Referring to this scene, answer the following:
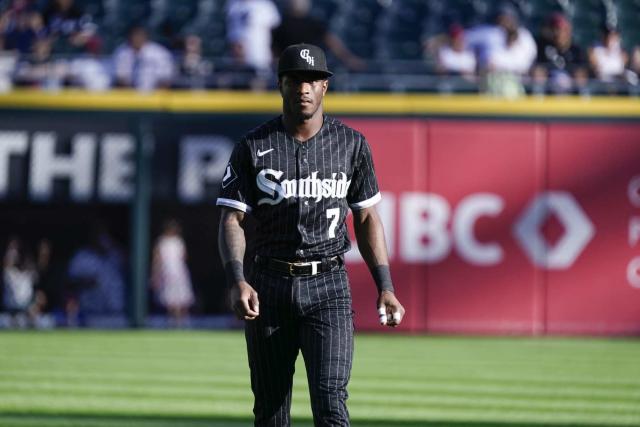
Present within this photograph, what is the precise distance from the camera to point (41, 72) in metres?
15.8

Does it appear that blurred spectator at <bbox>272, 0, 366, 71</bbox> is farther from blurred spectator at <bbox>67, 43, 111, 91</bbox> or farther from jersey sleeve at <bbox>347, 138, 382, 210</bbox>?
jersey sleeve at <bbox>347, 138, 382, 210</bbox>

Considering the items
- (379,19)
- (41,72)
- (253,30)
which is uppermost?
(379,19)

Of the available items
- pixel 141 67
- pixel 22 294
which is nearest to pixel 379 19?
A: pixel 141 67

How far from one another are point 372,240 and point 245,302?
74 cm

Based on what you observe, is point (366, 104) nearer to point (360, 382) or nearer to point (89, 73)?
point (89, 73)

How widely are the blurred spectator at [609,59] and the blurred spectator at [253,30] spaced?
4123mm

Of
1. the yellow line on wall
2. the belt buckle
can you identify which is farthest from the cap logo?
the yellow line on wall

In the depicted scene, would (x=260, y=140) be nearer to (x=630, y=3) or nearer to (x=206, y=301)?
(x=206, y=301)

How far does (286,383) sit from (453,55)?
11.9 metres

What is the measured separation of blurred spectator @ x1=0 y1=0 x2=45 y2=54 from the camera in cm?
1653

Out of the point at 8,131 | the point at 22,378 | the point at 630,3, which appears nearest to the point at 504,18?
the point at 630,3

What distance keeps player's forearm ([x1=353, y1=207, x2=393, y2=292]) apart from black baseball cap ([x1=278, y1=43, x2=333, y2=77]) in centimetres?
65

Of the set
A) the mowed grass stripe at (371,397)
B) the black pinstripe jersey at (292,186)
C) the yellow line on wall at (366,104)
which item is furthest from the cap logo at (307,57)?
the yellow line on wall at (366,104)

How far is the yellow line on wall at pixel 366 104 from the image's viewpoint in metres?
16.0
